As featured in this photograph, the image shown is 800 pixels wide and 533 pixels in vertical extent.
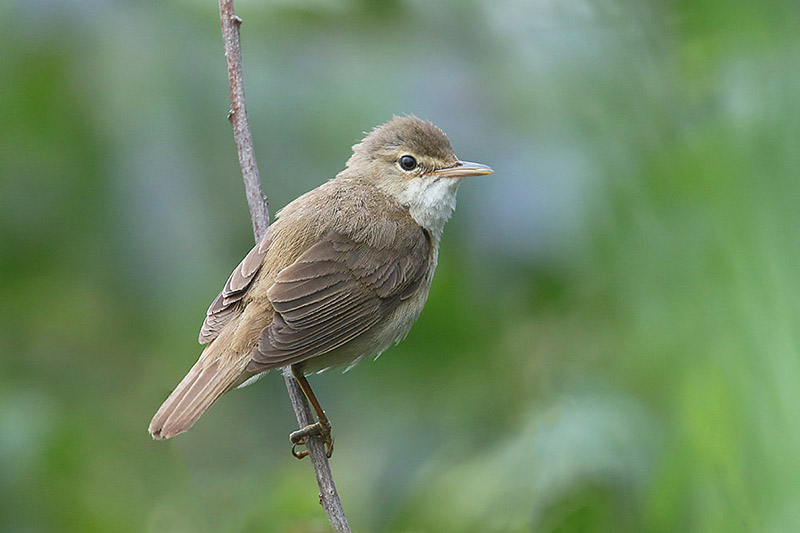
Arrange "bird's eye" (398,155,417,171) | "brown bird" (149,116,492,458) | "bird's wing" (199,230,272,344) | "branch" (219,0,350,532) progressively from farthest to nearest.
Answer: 1. "bird's eye" (398,155,417,171)
2. "bird's wing" (199,230,272,344)
3. "brown bird" (149,116,492,458)
4. "branch" (219,0,350,532)

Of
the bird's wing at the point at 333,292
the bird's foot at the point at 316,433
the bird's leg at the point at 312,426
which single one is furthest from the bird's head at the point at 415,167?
the bird's foot at the point at 316,433

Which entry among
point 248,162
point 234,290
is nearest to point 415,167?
point 248,162

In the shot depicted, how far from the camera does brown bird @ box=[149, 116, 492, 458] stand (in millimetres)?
3082

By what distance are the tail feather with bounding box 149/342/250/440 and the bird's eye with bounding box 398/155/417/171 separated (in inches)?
50.8

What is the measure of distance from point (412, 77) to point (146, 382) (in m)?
1.96

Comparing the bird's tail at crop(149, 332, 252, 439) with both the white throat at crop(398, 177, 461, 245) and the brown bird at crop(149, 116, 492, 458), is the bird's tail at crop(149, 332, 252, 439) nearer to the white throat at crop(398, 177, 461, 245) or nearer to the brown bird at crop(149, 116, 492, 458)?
the brown bird at crop(149, 116, 492, 458)

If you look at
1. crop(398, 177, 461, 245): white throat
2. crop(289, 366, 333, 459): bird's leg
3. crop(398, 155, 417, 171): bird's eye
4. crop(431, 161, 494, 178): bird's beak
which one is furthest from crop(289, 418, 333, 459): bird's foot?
crop(398, 155, 417, 171): bird's eye

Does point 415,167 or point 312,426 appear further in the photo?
point 415,167

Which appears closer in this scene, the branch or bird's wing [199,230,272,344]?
the branch

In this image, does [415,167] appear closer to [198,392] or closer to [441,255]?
[441,255]

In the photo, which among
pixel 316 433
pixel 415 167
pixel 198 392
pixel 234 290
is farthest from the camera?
pixel 415 167

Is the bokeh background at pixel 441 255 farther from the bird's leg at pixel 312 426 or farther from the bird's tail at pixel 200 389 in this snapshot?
the bird's tail at pixel 200 389

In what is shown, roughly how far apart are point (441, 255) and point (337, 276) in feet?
1.62

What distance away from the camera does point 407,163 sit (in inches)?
155
